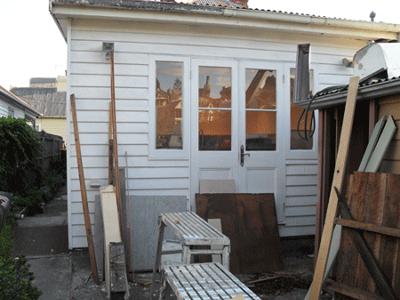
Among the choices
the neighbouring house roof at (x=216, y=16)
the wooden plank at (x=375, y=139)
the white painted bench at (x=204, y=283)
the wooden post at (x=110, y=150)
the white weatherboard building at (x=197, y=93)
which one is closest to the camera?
the white painted bench at (x=204, y=283)

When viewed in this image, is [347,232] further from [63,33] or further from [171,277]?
[63,33]

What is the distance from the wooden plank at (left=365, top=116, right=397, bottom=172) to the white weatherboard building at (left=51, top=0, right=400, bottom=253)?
2487 millimetres

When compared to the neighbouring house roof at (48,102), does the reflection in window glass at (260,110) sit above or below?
below

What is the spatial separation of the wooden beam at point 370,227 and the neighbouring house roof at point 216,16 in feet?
10.6

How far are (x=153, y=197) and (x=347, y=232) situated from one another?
2.59 m

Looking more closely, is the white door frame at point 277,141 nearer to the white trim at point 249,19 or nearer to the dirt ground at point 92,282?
the white trim at point 249,19

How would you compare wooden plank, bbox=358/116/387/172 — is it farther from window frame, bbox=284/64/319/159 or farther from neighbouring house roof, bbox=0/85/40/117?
neighbouring house roof, bbox=0/85/40/117

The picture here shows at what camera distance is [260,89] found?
6.08 m

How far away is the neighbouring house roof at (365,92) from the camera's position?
3443 millimetres

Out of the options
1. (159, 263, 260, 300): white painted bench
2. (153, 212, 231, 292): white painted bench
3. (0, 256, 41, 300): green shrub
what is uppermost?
(153, 212, 231, 292): white painted bench

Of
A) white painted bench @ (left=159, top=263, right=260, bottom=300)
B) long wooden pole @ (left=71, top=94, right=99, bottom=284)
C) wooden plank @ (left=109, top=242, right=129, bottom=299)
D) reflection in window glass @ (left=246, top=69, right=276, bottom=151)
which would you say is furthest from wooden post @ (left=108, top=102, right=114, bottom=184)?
white painted bench @ (left=159, top=263, right=260, bottom=300)

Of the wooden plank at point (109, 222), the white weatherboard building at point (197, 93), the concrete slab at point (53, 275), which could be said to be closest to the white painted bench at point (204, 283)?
the wooden plank at point (109, 222)

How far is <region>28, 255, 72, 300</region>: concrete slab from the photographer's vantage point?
4.30 m

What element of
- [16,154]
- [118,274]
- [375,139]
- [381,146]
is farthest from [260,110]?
[16,154]
